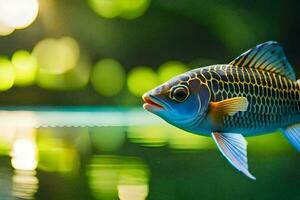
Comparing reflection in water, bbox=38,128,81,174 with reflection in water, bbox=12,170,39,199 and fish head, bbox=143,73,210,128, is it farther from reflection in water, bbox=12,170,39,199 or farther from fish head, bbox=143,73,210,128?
fish head, bbox=143,73,210,128

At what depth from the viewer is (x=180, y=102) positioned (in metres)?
1.06

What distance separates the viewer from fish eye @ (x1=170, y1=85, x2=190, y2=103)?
106 centimetres

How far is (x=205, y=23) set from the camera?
3438mm

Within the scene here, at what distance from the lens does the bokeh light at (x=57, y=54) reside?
138 inches

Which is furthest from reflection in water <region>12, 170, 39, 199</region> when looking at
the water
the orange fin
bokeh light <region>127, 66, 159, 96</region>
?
bokeh light <region>127, 66, 159, 96</region>

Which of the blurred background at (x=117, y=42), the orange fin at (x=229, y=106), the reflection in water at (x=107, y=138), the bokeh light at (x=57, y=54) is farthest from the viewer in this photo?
the bokeh light at (x=57, y=54)

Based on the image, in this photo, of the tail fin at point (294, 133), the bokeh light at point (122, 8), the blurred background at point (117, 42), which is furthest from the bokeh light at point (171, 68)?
the tail fin at point (294, 133)

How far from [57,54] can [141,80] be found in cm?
60

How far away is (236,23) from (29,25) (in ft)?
4.51

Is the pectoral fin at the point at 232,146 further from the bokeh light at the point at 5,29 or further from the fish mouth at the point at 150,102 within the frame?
the bokeh light at the point at 5,29

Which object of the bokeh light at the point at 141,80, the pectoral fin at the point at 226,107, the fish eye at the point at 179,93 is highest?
the bokeh light at the point at 141,80

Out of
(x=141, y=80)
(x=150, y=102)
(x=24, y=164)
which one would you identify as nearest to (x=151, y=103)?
(x=150, y=102)

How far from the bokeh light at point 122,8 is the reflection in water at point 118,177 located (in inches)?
75.7

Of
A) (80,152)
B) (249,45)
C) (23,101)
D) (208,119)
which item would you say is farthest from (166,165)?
(23,101)
